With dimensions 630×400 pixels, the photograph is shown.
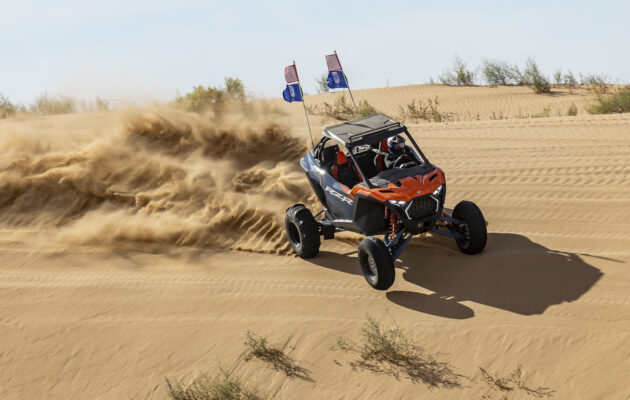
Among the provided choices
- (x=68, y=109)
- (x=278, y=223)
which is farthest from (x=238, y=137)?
(x=68, y=109)

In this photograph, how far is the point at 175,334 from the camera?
687cm

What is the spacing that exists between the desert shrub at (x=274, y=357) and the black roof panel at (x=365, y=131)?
2.52 metres

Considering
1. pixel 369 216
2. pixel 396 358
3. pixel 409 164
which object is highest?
pixel 409 164

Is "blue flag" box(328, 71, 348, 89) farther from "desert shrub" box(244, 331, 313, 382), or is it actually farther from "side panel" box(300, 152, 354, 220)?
"desert shrub" box(244, 331, 313, 382)

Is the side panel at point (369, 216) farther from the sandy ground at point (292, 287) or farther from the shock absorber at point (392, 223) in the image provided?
the sandy ground at point (292, 287)

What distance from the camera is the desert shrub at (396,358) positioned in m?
5.83

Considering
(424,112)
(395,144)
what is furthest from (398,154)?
(424,112)

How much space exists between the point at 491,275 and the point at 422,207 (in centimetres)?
117

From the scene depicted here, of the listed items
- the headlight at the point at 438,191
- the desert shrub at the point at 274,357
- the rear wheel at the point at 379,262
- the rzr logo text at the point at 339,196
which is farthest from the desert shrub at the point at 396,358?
the rzr logo text at the point at 339,196

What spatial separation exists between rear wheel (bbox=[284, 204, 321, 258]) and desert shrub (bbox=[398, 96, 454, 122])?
11293mm

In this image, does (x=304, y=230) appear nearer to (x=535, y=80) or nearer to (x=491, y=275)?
(x=491, y=275)

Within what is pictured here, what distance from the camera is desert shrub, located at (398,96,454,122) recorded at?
19.5m

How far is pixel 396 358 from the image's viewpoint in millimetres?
6078

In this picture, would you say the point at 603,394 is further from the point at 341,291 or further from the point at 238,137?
the point at 238,137
